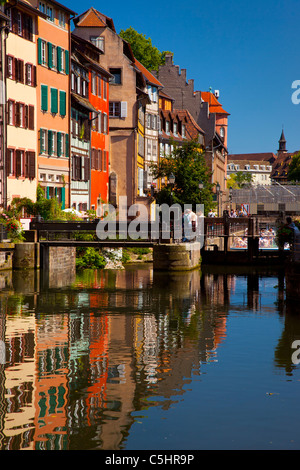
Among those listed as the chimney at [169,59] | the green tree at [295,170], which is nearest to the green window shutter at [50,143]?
the chimney at [169,59]

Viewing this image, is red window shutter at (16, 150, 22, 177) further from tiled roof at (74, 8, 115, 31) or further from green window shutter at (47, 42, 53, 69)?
tiled roof at (74, 8, 115, 31)

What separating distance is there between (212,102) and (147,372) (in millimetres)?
105297

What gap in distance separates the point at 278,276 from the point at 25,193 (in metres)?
13.8

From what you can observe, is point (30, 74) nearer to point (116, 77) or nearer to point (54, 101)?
point (54, 101)

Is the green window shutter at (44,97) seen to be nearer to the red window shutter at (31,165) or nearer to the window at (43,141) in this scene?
the window at (43,141)

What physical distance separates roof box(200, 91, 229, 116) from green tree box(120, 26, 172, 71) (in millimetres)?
27924

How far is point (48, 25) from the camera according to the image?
43531 millimetres

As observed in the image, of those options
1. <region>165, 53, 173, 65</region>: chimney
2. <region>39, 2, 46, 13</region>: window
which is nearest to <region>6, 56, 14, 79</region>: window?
<region>39, 2, 46, 13</region>: window

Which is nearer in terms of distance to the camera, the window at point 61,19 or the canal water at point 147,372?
the canal water at point 147,372

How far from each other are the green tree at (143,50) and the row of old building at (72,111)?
26.5ft

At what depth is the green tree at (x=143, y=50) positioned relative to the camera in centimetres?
7769
